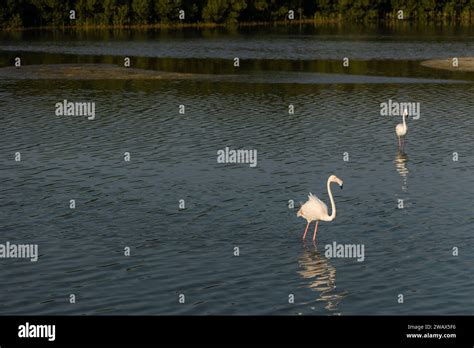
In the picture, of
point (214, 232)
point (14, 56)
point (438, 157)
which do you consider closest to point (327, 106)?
point (438, 157)

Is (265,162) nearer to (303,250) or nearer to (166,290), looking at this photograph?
(303,250)

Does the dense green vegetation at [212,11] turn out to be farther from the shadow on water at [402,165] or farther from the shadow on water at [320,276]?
the shadow on water at [320,276]

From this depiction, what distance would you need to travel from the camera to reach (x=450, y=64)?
9262cm

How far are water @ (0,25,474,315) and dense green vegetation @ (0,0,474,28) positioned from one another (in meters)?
92.5

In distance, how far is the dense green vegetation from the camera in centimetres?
16438

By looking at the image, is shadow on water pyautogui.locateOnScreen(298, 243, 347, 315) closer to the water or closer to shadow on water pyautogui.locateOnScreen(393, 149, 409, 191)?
the water

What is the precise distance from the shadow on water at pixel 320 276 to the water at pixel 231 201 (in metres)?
0.07

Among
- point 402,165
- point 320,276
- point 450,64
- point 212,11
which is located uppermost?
point 212,11

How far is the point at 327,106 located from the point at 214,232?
32.9 meters

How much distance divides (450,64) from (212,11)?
8259 cm

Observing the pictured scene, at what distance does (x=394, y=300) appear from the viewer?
2669cm

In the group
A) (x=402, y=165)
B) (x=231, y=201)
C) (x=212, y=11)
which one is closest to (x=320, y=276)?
(x=231, y=201)

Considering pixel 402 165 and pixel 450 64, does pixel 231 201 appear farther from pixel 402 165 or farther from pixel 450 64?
pixel 450 64

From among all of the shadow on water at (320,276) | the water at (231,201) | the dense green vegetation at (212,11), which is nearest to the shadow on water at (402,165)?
the water at (231,201)
